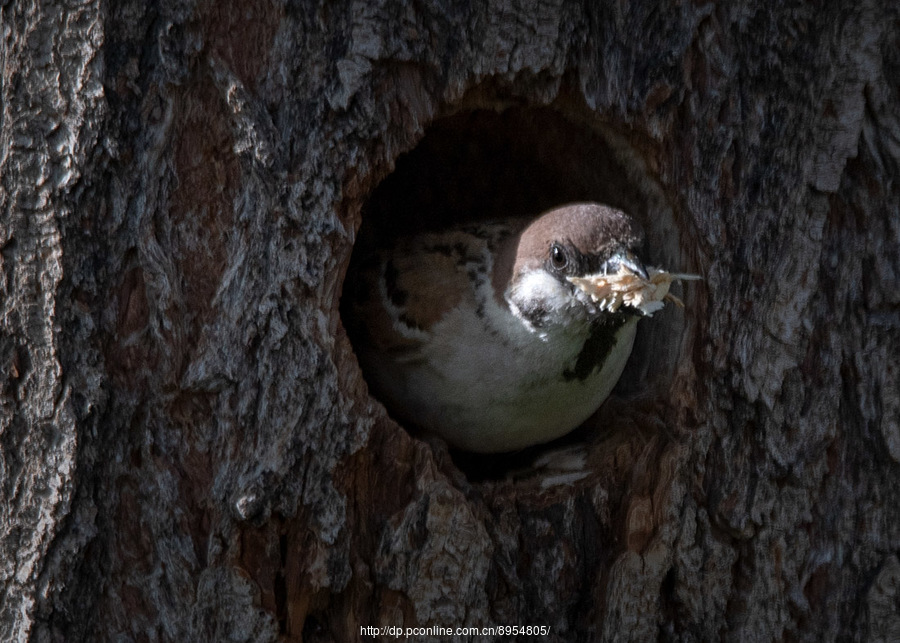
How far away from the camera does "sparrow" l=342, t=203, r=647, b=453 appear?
8.23 feet

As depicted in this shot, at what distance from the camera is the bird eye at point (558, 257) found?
8.17 ft

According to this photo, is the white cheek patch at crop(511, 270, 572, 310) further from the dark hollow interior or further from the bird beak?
the dark hollow interior

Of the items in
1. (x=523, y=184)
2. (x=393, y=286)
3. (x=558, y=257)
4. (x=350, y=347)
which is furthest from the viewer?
(x=523, y=184)

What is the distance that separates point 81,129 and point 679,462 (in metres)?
1.79

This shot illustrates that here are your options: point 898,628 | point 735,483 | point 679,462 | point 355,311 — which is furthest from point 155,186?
point 898,628

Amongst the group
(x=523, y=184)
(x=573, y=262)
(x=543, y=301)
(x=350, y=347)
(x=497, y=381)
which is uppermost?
(x=523, y=184)

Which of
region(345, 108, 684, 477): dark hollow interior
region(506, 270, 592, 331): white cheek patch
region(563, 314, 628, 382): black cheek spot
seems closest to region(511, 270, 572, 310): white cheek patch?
region(506, 270, 592, 331): white cheek patch

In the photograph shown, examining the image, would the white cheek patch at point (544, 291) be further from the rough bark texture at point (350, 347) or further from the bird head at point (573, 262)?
the rough bark texture at point (350, 347)

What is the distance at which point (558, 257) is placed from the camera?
2.51 m

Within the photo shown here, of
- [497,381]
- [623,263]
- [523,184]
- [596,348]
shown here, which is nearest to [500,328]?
[497,381]

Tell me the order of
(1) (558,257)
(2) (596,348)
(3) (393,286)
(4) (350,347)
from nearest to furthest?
(4) (350,347) < (1) (558,257) < (2) (596,348) < (3) (393,286)

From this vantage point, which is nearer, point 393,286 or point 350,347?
point 350,347

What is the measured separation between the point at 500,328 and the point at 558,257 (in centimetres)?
28

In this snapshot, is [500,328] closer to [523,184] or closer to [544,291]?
[544,291]
